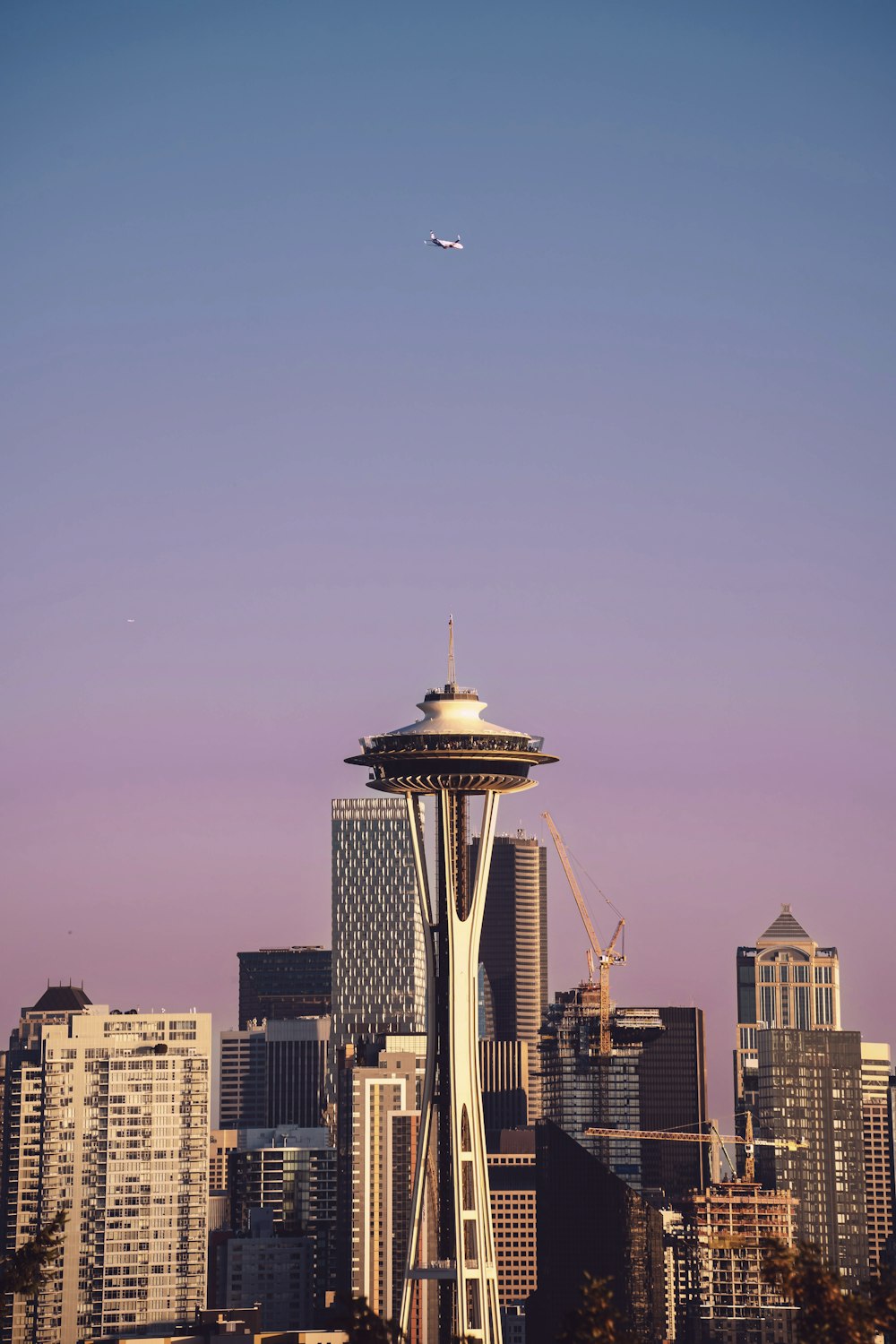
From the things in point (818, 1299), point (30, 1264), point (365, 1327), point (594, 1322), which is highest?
point (30, 1264)

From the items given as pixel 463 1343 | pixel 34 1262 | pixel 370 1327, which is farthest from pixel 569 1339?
pixel 463 1343

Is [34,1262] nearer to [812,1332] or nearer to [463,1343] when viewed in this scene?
[812,1332]

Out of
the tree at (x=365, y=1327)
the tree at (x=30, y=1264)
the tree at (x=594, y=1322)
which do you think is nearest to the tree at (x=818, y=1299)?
the tree at (x=594, y=1322)

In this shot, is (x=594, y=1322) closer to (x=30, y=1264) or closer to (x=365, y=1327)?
(x=365, y=1327)

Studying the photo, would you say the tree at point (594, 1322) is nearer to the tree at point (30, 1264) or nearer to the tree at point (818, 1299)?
the tree at point (818, 1299)

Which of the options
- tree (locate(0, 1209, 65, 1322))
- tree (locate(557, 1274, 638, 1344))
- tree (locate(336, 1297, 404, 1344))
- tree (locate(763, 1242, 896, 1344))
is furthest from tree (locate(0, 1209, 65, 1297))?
tree (locate(763, 1242, 896, 1344))

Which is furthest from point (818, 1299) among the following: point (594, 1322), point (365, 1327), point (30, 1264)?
point (30, 1264)

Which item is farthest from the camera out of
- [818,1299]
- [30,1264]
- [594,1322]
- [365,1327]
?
[30,1264]

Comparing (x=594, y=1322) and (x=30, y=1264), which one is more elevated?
(x=30, y=1264)

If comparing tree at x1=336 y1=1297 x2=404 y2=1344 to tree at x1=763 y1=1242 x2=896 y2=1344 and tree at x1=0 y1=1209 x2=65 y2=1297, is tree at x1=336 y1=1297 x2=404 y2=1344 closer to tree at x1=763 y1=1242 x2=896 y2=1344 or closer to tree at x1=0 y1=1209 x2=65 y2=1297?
tree at x1=0 y1=1209 x2=65 y2=1297
